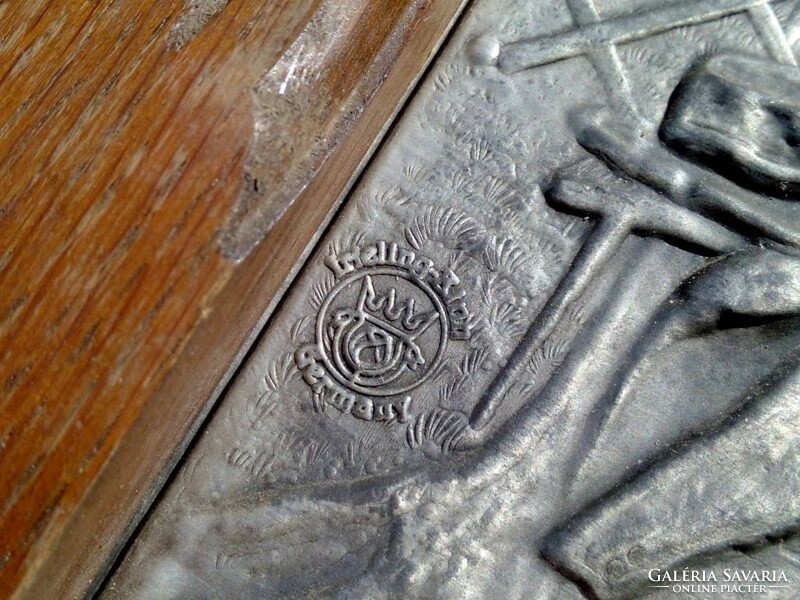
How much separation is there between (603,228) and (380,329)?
39 centimetres

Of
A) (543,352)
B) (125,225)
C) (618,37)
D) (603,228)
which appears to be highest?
(618,37)

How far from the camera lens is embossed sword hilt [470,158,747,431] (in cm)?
116

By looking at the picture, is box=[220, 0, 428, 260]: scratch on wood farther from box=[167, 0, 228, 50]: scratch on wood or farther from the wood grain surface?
box=[167, 0, 228, 50]: scratch on wood

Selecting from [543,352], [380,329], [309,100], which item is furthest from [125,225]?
[543,352]

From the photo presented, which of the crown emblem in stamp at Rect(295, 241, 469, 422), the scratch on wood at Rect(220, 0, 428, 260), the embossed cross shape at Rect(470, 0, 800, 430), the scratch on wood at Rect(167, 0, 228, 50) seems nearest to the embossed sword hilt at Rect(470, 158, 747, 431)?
the embossed cross shape at Rect(470, 0, 800, 430)

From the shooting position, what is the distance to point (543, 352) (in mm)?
1148

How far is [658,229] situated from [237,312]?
26.4 inches

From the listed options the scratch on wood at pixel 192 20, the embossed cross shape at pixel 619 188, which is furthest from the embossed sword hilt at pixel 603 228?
the scratch on wood at pixel 192 20

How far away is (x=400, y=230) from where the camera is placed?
1229 mm

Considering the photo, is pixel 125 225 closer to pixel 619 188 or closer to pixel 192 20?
pixel 192 20

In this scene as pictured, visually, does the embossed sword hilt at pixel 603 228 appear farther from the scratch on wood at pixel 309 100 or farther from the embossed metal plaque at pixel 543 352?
the scratch on wood at pixel 309 100

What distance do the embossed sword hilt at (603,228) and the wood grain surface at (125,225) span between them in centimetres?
37

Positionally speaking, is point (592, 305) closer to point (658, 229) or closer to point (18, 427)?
point (658, 229)

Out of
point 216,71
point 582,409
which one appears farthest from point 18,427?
point 582,409
